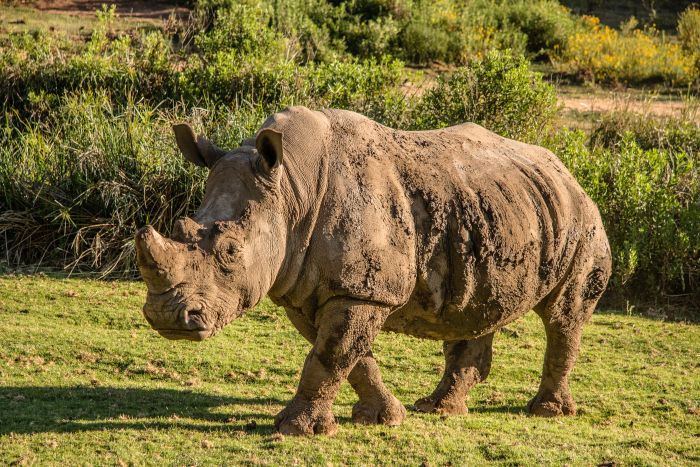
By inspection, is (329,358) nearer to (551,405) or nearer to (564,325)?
(564,325)

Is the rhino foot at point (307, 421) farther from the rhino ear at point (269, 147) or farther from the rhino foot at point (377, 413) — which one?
the rhino ear at point (269, 147)

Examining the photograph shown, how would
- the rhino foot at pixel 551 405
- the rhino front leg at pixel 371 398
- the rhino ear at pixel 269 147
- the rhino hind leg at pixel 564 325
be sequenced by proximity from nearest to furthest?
the rhino ear at pixel 269 147, the rhino front leg at pixel 371 398, the rhino hind leg at pixel 564 325, the rhino foot at pixel 551 405

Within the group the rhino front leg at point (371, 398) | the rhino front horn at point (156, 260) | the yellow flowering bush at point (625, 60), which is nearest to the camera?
the rhino front horn at point (156, 260)

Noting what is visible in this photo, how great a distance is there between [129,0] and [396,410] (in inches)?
795

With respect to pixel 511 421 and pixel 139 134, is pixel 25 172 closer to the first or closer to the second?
pixel 139 134

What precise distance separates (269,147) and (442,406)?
2.67 metres

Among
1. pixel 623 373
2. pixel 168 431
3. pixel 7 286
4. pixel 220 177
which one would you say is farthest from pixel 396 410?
pixel 7 286

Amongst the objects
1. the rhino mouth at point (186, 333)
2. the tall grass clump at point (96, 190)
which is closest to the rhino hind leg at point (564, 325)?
the rhino mouth at point (186, 333)

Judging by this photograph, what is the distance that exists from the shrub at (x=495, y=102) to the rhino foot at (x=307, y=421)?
771 cm

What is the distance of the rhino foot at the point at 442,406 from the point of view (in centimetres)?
827

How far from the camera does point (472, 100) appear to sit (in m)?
14.7

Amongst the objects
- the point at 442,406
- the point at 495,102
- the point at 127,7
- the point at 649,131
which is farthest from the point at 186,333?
the point at 127,7

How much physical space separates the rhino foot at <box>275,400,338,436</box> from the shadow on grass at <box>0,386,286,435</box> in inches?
8.1

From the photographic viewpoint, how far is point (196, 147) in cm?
704
